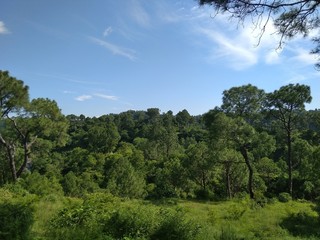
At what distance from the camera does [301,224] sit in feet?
49.4

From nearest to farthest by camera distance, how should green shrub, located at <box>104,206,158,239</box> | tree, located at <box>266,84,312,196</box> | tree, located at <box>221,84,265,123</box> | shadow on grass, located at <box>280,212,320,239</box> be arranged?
green shrub, located at <box>104,206,158,239</box> < shadow on grass, located at <box>280,212,320,239</box> < tree, located at <box>221,84,265,123</box> < tree, located at <box>266,84,312,196</box>

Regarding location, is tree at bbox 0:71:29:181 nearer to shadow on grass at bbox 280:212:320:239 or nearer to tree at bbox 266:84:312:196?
shadow on grass at bbox 280:212:320:239

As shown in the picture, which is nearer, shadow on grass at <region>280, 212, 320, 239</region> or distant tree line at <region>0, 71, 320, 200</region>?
shadow on grass at <region>280, 212, 320, 239</region>

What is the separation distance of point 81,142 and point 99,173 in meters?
29.6

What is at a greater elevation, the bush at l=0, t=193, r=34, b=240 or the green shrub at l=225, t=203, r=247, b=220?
the bush at l=0, t=193, r=34, b=240

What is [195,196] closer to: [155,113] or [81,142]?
[81,142]

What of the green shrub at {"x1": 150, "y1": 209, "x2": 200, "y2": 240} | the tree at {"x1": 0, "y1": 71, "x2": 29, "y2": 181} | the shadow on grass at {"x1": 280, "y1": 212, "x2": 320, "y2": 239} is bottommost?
the shadow on grass at {"x1": 280, "y1": 212, "x2": 320, "y2": 239}

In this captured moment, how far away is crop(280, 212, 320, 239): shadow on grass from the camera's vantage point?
13.3 m

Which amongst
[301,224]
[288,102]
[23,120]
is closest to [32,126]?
[23,120]

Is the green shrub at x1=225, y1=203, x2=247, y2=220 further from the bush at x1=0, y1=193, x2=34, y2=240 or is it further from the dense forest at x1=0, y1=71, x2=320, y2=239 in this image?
the bush at x1=0, y1=193, x2=34, y2=240

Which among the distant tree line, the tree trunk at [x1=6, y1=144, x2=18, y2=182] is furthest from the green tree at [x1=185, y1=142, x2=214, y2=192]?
the tree trunk at [x1=6, y1=144, x2=18, y2=182]

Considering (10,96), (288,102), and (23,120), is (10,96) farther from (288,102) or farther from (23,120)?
(288,102)

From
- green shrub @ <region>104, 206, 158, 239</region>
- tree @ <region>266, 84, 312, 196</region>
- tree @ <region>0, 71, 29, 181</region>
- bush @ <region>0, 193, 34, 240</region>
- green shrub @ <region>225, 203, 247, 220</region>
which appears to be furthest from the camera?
tree @ <region>266, 84, 312, 196</region>

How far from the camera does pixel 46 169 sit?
41.7 m
